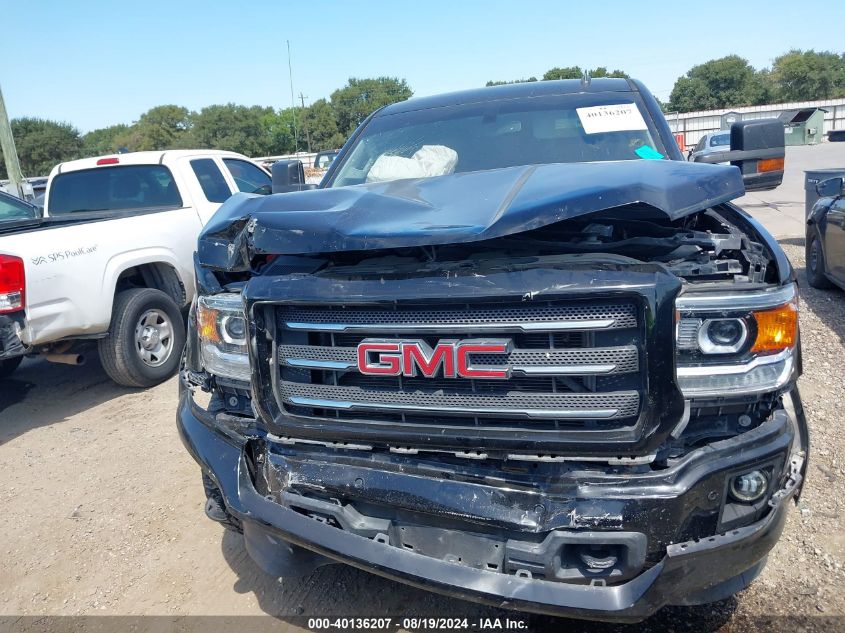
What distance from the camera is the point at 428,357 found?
6.58 ft

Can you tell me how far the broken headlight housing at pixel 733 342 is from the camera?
6.16 ft

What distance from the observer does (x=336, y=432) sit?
7.20 ft

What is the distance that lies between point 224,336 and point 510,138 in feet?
6.20

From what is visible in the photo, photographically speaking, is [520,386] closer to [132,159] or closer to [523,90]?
[523,90]

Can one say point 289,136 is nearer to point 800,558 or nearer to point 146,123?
point 146,123

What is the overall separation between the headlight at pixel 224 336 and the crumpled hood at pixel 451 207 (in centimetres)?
14

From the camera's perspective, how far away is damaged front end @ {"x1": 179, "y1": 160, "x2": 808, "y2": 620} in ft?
6.06

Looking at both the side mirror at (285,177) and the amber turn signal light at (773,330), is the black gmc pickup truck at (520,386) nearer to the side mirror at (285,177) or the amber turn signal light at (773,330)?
the amber turn signal light at (773,330)

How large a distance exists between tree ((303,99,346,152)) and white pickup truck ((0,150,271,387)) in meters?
53.6

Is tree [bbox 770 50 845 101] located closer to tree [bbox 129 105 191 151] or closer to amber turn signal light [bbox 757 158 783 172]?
tree [bbox 129 105 191 151]

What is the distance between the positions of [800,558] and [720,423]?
48.9 inches

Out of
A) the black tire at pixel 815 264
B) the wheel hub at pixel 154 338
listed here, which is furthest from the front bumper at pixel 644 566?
the black tire at pixel 815 264

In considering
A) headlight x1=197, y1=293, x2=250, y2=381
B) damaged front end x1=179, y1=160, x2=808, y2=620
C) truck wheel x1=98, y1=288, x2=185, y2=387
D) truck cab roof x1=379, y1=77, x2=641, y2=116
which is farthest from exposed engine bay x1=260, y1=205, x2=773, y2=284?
truck wheel x1=98, y1=288, x2=185, y2=387

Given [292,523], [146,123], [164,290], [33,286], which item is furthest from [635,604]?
[146,123]
